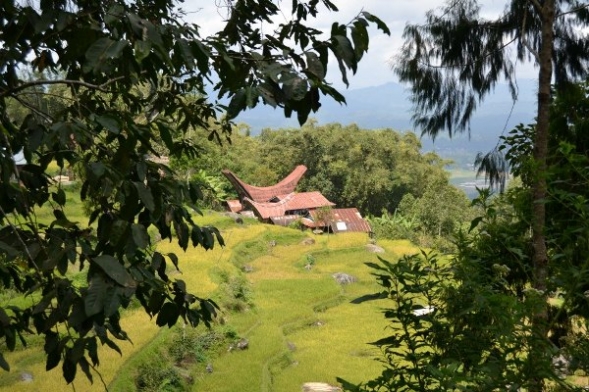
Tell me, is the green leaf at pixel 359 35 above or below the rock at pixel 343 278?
above

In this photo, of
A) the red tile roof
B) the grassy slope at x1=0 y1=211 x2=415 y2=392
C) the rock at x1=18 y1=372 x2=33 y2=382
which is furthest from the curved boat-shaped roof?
the rock at x1=18 y1=372 x2=33 y2=382

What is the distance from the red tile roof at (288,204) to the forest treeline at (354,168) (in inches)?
120

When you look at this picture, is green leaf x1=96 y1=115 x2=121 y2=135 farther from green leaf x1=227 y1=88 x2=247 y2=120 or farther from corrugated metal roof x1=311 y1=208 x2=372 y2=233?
corrugated metal roof x1=311 y1=208 x2=372 y2=233

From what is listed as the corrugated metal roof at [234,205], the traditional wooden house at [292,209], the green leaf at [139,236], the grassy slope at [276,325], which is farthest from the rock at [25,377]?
the corrugated metal roof at [234,205]

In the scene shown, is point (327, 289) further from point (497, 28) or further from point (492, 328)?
point (492, 328)

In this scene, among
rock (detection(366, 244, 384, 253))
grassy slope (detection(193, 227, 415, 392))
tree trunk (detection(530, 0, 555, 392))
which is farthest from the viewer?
rock (detection(366, 244, 384, 253))

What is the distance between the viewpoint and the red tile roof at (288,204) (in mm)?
27297

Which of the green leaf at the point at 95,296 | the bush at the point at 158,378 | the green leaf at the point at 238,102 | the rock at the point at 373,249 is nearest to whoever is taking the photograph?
the green leaf at the point at 95,296

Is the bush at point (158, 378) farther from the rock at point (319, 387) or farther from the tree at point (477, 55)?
the tree at point (477, 55)

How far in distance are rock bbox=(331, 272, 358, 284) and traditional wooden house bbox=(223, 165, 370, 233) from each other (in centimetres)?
846

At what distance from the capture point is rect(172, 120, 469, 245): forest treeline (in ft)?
102

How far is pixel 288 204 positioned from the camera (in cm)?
2795

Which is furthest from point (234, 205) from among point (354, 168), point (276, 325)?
point (276, 325)

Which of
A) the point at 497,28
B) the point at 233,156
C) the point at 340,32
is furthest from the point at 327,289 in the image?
the point at 233,156
